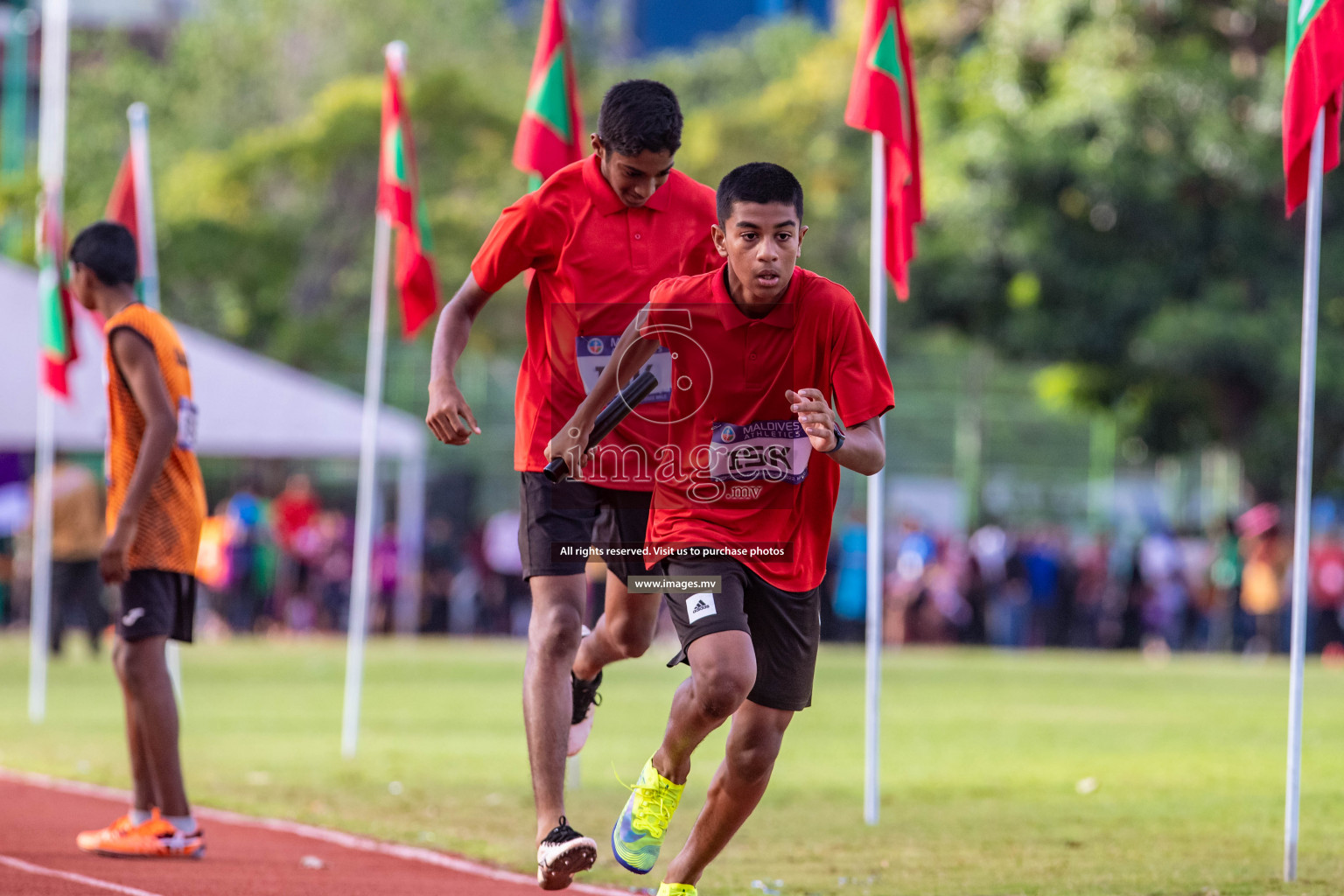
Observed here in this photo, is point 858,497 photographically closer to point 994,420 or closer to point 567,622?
point 994,420

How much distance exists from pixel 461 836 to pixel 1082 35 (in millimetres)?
21865

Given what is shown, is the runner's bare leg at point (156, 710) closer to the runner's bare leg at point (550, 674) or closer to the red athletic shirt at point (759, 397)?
the runner's bare leg at point (550, 674)

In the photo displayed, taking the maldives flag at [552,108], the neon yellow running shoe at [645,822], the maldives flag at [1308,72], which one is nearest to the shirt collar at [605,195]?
the neon yellow running shoe at [645,822]

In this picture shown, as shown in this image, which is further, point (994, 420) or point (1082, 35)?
point (994, 420)

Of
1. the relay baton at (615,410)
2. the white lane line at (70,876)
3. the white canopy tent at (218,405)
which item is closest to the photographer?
the relay baton at (615,410)

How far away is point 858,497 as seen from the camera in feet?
115

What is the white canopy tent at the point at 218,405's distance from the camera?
2109 cm

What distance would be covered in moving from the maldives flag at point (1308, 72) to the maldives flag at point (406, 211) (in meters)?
5.44

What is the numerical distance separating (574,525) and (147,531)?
2.14 metres

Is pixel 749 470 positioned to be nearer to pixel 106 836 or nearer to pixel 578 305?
pixel 578 305

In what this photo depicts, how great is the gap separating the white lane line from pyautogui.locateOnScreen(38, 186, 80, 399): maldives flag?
23.1ft

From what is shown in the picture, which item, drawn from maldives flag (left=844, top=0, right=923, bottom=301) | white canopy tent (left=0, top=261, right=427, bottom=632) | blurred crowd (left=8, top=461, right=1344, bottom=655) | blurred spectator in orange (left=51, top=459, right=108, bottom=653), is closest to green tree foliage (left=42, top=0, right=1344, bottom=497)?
blurred crowd (left=8, top=461, right=1344, bottom=655)

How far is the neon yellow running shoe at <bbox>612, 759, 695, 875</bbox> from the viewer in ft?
18.7

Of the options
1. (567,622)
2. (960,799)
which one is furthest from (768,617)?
(960,799)
